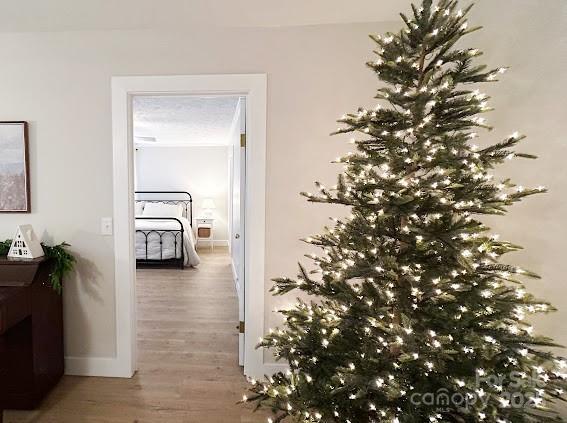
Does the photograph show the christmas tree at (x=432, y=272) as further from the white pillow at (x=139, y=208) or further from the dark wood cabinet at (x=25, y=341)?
the white pillow at (x=139, y=208)

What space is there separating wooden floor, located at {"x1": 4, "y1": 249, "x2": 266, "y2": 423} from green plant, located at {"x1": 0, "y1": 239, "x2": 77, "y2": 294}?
74 cm

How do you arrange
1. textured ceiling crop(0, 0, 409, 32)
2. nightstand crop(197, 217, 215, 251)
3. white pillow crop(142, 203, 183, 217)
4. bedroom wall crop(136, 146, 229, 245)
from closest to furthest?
1. textured ceiling crop(0, 0, 409, 32)
2. white pillow crop(142, 203, 183, 217)
3. nightstand crop(197, 217, 215, 251)
4. bedroom wall crop(136, 146, 229, 245)

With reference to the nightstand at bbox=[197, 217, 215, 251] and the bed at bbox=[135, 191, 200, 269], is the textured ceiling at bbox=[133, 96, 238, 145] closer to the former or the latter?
the bed at bbox=[135, 191, 200, 269]

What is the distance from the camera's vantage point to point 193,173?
7.33 metres

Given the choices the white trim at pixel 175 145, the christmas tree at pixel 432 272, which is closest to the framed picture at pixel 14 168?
the christmas tree at pixel 432 272

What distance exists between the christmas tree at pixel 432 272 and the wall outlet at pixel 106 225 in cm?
169

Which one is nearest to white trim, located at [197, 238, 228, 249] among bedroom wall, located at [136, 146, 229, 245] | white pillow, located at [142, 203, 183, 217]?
bedroom wall, located at [136, 146, 229, 245]

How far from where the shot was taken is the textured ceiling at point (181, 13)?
1820mm

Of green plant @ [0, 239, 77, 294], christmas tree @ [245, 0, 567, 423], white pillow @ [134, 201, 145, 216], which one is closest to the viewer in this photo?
christmas tree @ [245, 0, 567, 423]

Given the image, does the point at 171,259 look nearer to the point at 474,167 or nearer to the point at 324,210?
the point at 324,210

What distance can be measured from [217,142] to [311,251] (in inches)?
218

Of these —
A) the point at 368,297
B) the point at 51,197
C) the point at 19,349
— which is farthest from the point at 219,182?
the point at 368,297

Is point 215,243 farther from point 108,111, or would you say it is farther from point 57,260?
point 108,111

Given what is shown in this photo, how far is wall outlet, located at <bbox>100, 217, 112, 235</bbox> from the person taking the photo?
7.11 ft
